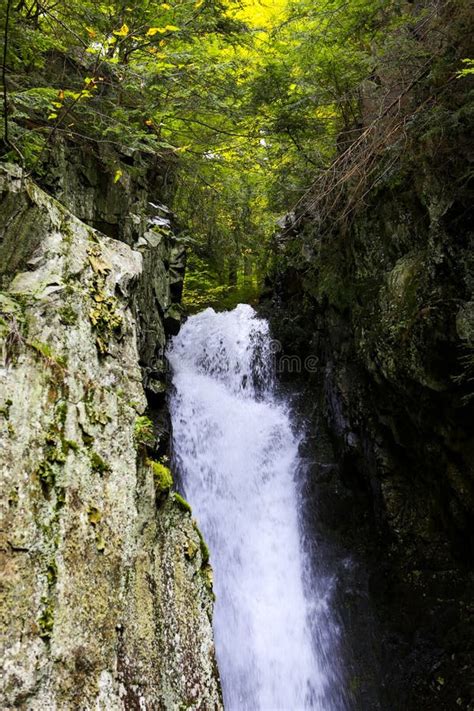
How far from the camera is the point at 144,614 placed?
7.68 ft

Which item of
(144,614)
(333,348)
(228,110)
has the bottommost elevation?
(144,614)

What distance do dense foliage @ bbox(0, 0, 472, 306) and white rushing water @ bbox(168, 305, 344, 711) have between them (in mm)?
4075

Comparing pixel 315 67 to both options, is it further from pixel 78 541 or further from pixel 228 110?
pixel 78 541

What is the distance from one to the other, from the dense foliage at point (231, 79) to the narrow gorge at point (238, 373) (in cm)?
6

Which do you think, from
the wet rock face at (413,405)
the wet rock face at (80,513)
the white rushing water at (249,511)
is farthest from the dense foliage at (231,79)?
the white rushing water at (249,511)

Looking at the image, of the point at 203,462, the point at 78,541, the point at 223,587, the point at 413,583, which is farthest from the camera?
the point at 203,462

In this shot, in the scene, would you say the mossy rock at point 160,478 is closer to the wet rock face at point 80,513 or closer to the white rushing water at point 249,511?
the wet rock face at point 80,513

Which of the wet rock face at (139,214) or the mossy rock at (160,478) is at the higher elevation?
the wet rock face at (139,214)

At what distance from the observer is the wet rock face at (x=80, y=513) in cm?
185

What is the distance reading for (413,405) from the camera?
6332 millimetres

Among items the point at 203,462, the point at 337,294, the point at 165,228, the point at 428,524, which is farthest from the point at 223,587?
Result: the point at 165,228

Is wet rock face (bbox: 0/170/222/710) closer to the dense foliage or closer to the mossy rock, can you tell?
the mossy rock

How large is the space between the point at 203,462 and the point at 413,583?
4.31 meters

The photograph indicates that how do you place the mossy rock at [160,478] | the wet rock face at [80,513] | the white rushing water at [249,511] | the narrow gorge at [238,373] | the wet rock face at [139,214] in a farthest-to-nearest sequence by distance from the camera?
1. the wet rock face at [139,214]
2. the white rushing water at [249,511]
3. the mossy rock at [160,478]
4. the narrow gorge at [238,373]
5. the wet rock face at [80,513]
